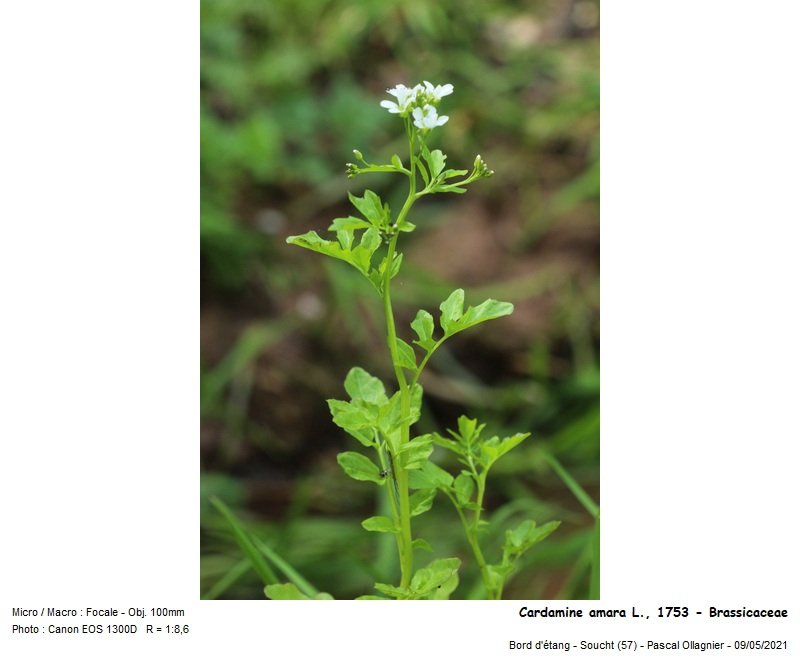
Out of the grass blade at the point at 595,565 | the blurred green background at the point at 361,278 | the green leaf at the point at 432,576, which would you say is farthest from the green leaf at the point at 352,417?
the blurred green background at the point at 361,278

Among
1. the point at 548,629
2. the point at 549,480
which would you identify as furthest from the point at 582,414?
the point at 548,629

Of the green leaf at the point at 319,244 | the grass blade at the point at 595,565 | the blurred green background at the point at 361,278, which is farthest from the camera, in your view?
the blurred green background at the point at 361,278

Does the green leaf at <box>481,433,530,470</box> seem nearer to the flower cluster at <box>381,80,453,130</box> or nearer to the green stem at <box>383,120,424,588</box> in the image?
the green stem at <box>383,120,424,588</box>

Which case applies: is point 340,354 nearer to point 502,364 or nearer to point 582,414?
point 502,364

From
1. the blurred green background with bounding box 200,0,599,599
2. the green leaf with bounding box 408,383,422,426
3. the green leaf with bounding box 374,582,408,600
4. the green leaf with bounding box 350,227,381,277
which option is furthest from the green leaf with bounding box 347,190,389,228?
the blurred green background with bounding box 200,0,599,599

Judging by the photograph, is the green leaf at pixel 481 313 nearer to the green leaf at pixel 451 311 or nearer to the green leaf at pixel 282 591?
the green leaf at pixel 451 311

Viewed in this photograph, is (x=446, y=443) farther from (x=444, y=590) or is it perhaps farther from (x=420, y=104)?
(x=420, y=104)
